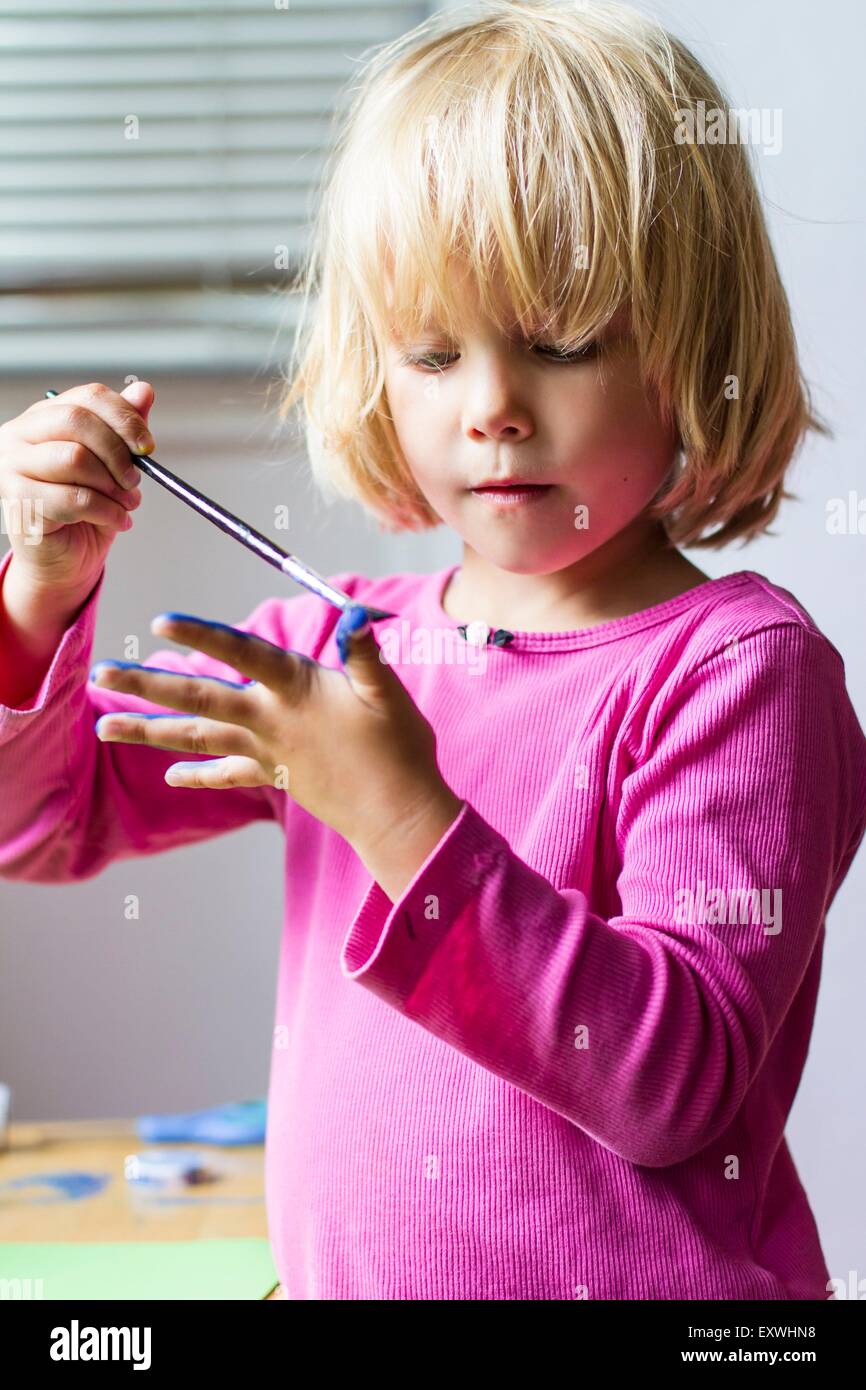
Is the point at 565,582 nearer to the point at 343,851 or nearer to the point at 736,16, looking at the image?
the point at 343,851

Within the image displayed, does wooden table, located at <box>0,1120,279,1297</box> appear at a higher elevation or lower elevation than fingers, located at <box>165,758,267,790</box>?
lower

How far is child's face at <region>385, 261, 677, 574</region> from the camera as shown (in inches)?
20.5

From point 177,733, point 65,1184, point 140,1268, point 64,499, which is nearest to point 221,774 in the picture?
point 177,733

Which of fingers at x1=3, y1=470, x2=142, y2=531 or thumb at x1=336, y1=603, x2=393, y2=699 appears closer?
thumb at x1=336, y1=603, x2=393, y2=699

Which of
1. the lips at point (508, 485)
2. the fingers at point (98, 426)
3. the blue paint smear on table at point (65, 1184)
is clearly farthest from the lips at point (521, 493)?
the blue paint smear on table at point (65, 1184)

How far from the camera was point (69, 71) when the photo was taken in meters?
1.09

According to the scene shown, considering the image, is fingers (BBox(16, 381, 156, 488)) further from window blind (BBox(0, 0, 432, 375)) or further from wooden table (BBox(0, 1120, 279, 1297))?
window blind (BBox(0, 0, 432, 375))

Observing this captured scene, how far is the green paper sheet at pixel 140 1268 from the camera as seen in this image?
0.70 metres

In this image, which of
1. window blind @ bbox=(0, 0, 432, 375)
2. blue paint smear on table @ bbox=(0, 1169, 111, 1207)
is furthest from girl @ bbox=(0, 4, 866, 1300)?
window blind @ bbox=(0, 0, 432, 375)

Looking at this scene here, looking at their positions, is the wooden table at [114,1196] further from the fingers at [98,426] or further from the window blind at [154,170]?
the window blind at [154,170]

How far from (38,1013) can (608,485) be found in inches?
30.8

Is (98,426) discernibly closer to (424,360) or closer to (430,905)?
(424,360)

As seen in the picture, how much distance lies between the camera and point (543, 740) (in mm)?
565

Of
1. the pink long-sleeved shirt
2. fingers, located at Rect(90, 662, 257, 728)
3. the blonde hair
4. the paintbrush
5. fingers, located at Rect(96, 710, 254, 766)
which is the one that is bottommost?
the pink long-sleeved shirt
